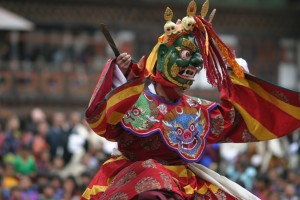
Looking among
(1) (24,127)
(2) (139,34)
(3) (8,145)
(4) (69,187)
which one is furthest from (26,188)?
(2) (139,34)

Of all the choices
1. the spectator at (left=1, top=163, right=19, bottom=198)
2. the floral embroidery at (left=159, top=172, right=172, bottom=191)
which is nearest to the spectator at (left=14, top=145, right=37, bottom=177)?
the spectator at (left=1, top=163, right=19, bottom=198)

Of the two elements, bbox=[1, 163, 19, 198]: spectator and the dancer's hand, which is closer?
the dancer's hand

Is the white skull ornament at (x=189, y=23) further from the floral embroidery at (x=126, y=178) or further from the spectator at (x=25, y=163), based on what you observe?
the spectator at (x=25, y=163)

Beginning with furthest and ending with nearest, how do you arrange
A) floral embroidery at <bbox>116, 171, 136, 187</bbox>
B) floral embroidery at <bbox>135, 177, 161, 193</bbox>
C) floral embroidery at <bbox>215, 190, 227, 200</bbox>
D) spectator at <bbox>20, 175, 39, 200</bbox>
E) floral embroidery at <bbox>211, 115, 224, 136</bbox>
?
spectator at <bbox>20, 175, 39, 200</bbox>
floral embroidery at <bbox>211, 115, 224, 136</bbox>
floral embroidery at <bbox>215, 190, 227, 200</bbox>
floral embroidery at <bbox>116, 171, 136, 187</bbox>
floral embroidery at <bbox>135, 177, 161, 193</bbox>

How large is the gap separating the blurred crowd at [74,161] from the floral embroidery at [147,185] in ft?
16.4

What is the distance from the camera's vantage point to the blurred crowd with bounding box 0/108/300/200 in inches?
495

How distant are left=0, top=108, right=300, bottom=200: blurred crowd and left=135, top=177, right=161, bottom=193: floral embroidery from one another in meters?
5.00

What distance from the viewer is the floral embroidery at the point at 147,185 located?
693cm

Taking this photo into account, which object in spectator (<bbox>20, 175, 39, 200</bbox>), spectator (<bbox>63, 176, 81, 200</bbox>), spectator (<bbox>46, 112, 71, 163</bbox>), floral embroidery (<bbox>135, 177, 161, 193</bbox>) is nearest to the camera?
floral embroidery (<bbox>135, 177, 161, 193</bbox>)

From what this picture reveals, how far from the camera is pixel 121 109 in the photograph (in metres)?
6.96

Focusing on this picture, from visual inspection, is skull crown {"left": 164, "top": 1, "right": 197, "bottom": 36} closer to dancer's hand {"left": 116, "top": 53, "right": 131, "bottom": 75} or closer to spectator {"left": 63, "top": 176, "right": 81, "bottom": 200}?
dancer's hand {"left": 116, "top": 53, "right": 131, "bottom": 75}

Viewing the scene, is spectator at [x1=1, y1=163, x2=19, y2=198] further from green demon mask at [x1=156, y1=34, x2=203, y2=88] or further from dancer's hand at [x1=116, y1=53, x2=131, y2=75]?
dancer's hand at [x1=116, y1=53, x2=131, y2=75]

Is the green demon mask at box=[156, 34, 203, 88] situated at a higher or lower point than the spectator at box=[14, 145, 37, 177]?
higher

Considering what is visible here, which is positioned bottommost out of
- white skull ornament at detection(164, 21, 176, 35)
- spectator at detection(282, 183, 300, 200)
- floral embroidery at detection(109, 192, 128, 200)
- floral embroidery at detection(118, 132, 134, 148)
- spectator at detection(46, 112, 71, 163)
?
spectator at detection(282, 183, 300, 200)
